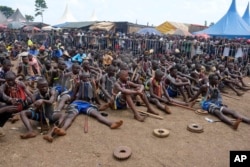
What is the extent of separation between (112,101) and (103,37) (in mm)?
11660

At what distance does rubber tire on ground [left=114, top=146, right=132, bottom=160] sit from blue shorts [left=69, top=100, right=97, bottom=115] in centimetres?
155

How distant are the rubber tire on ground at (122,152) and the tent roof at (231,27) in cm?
1690

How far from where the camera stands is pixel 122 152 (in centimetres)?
422

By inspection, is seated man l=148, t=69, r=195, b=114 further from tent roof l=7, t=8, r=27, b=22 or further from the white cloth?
tent roof l=7, t=8, r=27, b=22

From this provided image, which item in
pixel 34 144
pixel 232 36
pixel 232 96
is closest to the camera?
pixel 34 144

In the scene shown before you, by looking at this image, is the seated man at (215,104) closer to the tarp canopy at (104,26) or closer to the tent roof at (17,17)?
the tarp canopy at (104,26)

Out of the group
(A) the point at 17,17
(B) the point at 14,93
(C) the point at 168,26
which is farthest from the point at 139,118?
(A) the point at 17,17

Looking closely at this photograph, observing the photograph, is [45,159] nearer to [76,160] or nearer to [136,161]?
[76,160]

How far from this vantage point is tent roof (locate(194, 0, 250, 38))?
1851cm

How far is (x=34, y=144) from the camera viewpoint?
4.41 meters

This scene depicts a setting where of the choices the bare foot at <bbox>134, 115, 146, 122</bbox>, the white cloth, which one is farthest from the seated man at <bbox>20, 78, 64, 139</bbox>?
the white cloth

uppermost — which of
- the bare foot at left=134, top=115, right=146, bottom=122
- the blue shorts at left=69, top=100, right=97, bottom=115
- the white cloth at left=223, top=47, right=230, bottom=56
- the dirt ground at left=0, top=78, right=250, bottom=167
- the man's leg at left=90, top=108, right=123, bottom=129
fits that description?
the white cloth at left=223, top=47, right=230, bottom=56

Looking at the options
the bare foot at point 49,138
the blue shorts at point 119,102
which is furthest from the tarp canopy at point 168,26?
the bare foot at point 49,138

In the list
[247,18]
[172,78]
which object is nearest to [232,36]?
[247,18]
